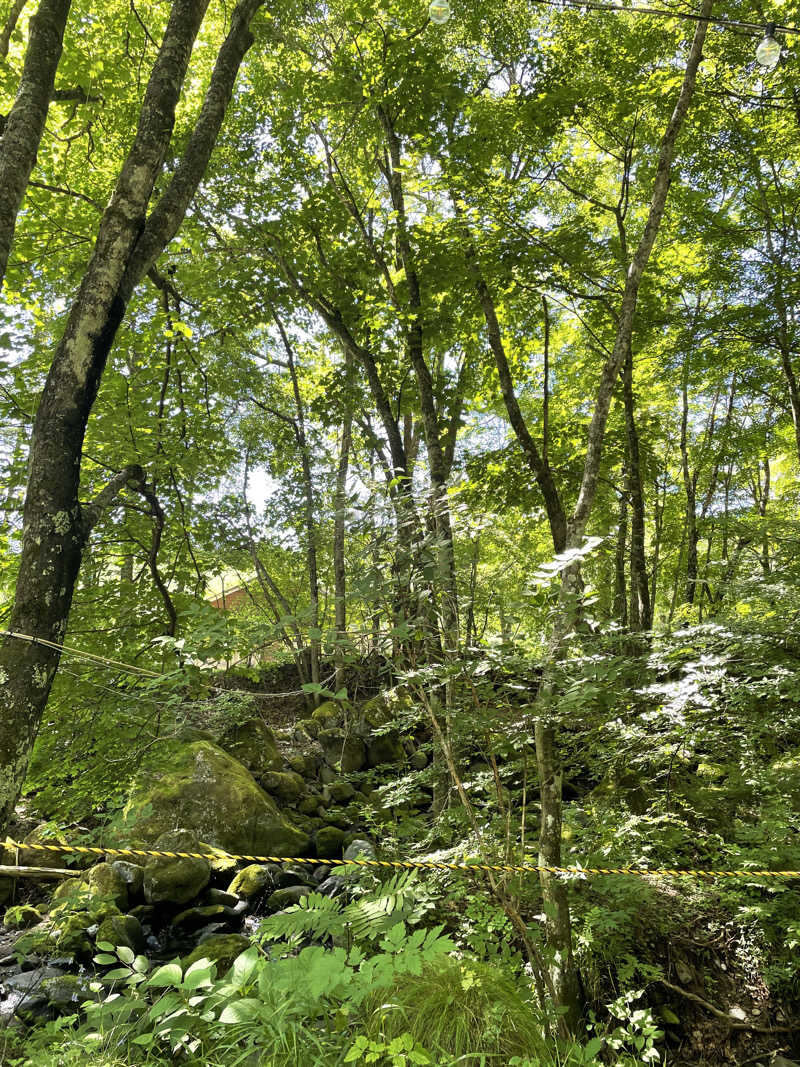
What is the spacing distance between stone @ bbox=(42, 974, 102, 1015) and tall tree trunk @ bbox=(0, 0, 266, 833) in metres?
2.62

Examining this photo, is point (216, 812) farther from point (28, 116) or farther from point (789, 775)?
point (28, 116)

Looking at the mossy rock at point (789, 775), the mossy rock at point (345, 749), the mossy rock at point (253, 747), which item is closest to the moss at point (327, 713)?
the mossy rock at point (345, 749)

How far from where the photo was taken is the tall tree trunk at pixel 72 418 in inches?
94.1

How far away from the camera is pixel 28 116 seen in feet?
9.21

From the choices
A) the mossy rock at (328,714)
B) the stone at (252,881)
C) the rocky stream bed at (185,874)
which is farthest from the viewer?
the mossy rock at (328,714)

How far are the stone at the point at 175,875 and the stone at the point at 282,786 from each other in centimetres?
218

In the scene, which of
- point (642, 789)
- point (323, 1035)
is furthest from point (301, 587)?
point (323, 1035)

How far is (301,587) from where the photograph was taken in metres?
14.4

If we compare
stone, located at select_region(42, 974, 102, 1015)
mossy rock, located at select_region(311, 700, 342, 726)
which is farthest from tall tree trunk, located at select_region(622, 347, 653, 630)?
mossy rock, located at select_region(311, 700, 342, 726)

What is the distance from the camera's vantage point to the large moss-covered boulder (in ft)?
20.3

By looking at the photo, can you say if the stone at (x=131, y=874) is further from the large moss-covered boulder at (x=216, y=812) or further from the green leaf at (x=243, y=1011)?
the green leaf at (x=243, y=1011)

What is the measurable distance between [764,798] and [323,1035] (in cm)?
359

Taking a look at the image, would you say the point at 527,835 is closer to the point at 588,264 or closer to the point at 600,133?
the point at 588,264

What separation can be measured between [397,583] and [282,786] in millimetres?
6426
